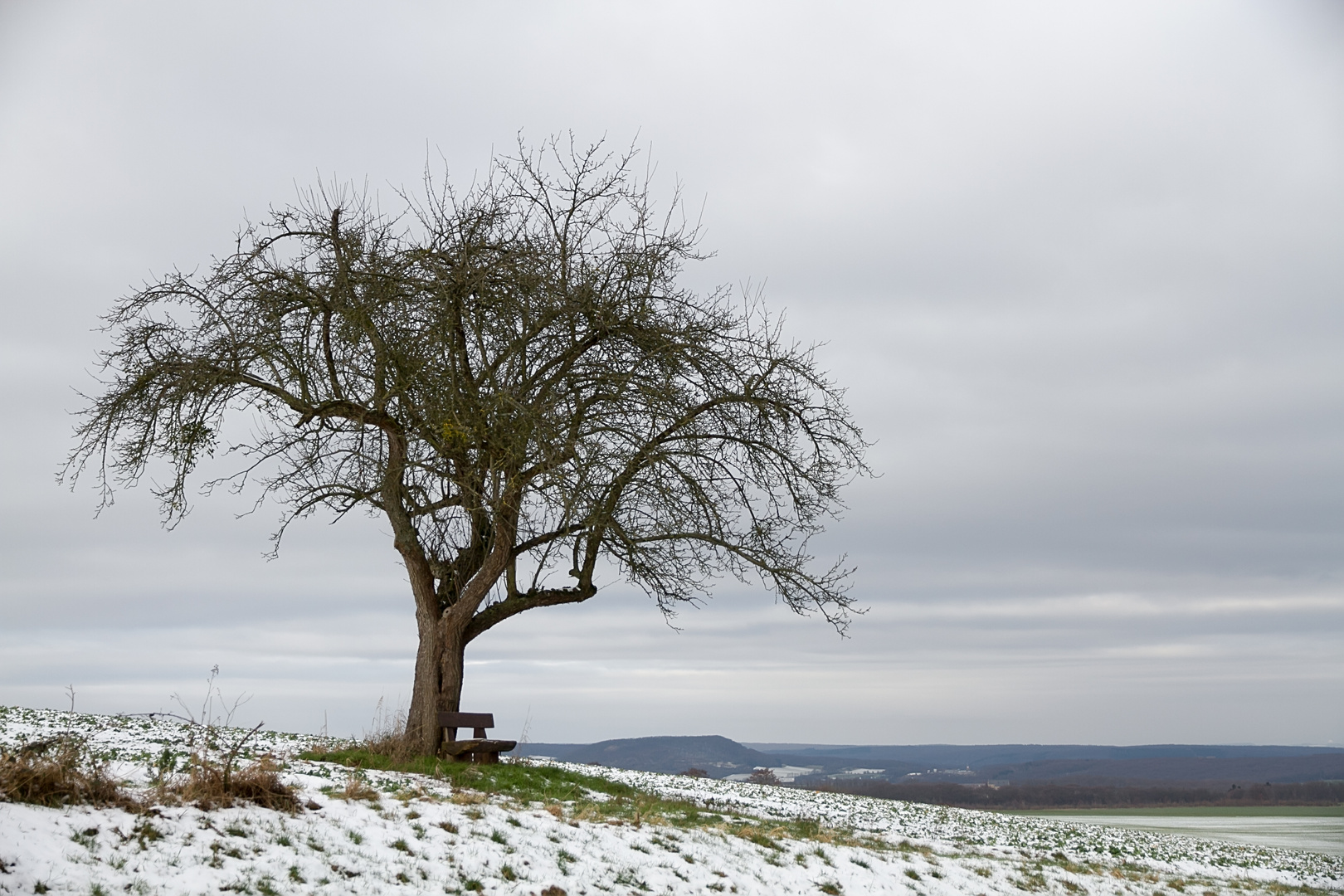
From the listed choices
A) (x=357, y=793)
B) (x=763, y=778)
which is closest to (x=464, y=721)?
(x=357, y=793)

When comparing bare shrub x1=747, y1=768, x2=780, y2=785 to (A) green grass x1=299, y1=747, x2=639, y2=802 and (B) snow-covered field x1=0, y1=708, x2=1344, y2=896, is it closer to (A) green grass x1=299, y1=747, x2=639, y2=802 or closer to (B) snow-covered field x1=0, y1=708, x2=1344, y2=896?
(B) snow-covered field x1=0, y1=708, x2=1344, y2=896

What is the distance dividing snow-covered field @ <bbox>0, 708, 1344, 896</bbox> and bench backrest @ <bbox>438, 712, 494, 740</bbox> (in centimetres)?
221

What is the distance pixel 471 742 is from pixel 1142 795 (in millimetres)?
54604

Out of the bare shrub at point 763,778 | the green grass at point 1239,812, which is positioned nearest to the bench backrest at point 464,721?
the bare shrub at point 763,778

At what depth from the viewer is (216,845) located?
6.93 metres

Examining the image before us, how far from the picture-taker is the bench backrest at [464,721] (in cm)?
1423

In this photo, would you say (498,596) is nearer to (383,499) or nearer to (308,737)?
(383,499)

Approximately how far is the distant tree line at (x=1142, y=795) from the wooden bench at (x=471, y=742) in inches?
1108

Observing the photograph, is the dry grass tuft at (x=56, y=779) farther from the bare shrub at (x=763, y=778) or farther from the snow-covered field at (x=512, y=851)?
the bare shrub at (x=763, y=778)

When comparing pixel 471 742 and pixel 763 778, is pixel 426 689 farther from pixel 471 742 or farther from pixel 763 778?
pixel 763 778

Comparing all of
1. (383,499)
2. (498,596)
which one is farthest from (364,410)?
(498,596)

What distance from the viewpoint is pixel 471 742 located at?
46.2 ft

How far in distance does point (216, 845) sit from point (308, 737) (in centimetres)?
1589

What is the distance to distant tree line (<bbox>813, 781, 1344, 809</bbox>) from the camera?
42928 millimetres
